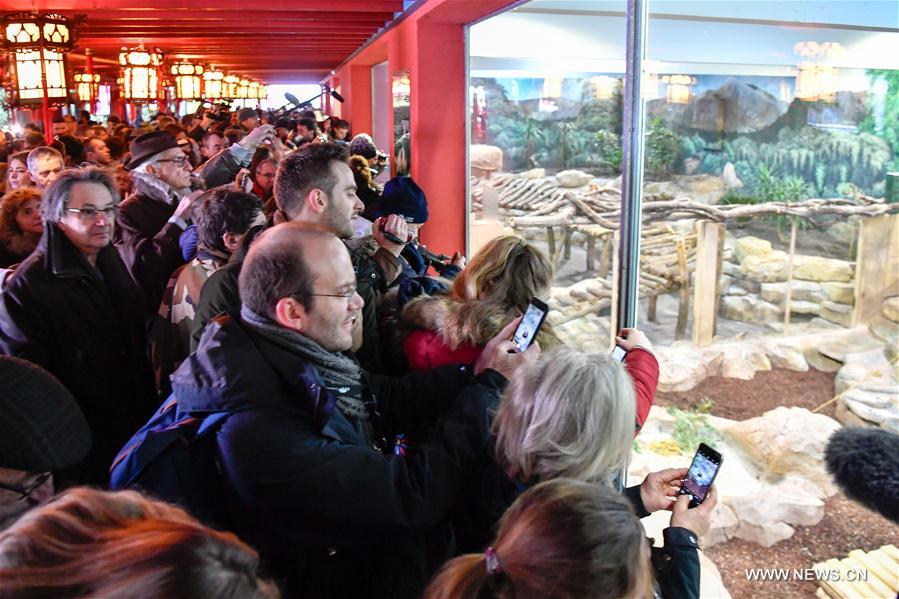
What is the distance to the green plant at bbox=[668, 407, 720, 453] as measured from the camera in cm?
475

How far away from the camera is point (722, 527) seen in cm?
400

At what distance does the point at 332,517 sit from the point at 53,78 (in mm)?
5361

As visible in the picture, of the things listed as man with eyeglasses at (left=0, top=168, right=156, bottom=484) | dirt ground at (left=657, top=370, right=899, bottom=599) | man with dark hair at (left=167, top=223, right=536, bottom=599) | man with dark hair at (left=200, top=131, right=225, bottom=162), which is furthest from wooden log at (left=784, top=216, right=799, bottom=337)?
man with dark hair at (left=200, top=131, right=225, bottom=162)

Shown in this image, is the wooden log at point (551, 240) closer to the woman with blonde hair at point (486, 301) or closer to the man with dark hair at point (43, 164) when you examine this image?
the woman with blonde hair at point (486, 301)

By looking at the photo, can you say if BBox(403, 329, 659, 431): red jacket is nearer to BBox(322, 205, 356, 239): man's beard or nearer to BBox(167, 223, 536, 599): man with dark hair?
BBox(167, 223, 536, 599): man with dark hair

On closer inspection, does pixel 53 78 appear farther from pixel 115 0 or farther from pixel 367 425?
pixel 367 425

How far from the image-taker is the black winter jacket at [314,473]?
1452 mm

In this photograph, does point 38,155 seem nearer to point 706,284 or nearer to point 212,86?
point 706,284

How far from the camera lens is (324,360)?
5.34 ft

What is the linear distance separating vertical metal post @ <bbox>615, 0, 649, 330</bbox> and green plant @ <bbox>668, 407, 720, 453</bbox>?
2.17 m

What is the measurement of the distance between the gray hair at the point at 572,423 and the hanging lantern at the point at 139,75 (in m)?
8.63

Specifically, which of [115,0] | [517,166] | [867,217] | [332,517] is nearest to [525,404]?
[332,517]

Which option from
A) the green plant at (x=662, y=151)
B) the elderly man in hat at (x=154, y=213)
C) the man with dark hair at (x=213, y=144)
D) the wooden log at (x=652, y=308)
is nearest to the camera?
the elderly man in hat at (x=154, y=213)

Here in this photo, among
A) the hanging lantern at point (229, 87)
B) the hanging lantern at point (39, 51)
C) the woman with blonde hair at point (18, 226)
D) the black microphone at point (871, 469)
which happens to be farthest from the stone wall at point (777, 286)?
the hanging lantern at point (229, 87)
